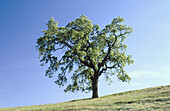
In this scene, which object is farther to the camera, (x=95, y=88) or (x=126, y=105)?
(x=95, y=88)

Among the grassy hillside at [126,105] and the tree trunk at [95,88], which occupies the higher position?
the tree trunk at [95,88]

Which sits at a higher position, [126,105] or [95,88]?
[95,88]

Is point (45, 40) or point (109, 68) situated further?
point (109, 68)

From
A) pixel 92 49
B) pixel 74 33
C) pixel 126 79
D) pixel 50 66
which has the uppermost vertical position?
pixel 74 33

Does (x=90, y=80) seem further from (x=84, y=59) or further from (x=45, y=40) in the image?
(x=45, y=40)

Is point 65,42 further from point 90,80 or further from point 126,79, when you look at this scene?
point 126,79

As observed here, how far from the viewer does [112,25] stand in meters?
36.0

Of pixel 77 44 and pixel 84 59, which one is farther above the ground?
pixel 77 44

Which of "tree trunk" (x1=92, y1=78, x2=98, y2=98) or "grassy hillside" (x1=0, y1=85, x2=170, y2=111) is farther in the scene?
"tree trunk" (x1=92, y1=78, x2=98, y2=98)

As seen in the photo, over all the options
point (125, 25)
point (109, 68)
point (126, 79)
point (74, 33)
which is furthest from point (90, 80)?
point (125, 25)

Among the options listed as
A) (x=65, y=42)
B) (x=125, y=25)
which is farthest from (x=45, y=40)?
(x=125, y=25)

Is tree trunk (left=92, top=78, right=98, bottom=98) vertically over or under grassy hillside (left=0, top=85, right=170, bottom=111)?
over

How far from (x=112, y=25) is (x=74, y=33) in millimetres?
7514

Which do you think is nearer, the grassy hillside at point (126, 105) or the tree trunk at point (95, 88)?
the grassy hillside at point (126, 105)
